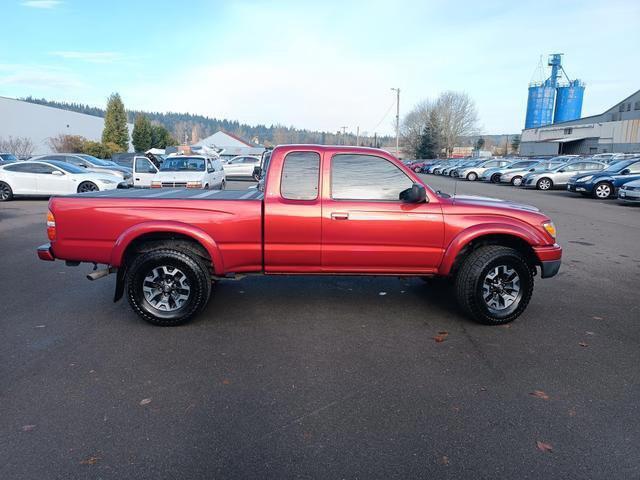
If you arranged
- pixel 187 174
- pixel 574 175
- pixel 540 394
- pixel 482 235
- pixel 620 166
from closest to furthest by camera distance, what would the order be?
pixel 540 394
pixel 482 235
pixel 187 174
pixel 620 166
pixel 574 175

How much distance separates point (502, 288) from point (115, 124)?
190 feet

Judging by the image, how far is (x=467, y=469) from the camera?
2545 millimetres

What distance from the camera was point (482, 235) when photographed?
462 cm

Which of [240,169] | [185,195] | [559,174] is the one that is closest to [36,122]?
[240,169]

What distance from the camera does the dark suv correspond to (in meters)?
18.4

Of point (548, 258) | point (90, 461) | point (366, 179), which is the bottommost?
point (90, 461)

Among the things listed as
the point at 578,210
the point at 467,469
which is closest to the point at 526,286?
the point at 467,469

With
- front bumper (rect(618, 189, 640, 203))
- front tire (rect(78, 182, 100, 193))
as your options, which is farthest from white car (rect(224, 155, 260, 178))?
front bumper (rect(618, 189, 640, 203))

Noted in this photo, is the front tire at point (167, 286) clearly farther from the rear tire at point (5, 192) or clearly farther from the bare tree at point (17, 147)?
the bare tree at point (17, 147)

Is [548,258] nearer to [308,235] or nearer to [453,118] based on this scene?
[308,235]

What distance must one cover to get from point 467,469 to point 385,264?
2.41 metres

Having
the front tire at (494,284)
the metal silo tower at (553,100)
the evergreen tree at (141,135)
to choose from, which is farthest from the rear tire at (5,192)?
the metal silo tower at (553,100)

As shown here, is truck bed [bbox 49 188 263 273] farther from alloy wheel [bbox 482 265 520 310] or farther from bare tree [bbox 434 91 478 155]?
bare tree [bbox 434 91 478 155]

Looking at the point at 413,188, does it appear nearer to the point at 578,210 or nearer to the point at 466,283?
the point at 466,283
